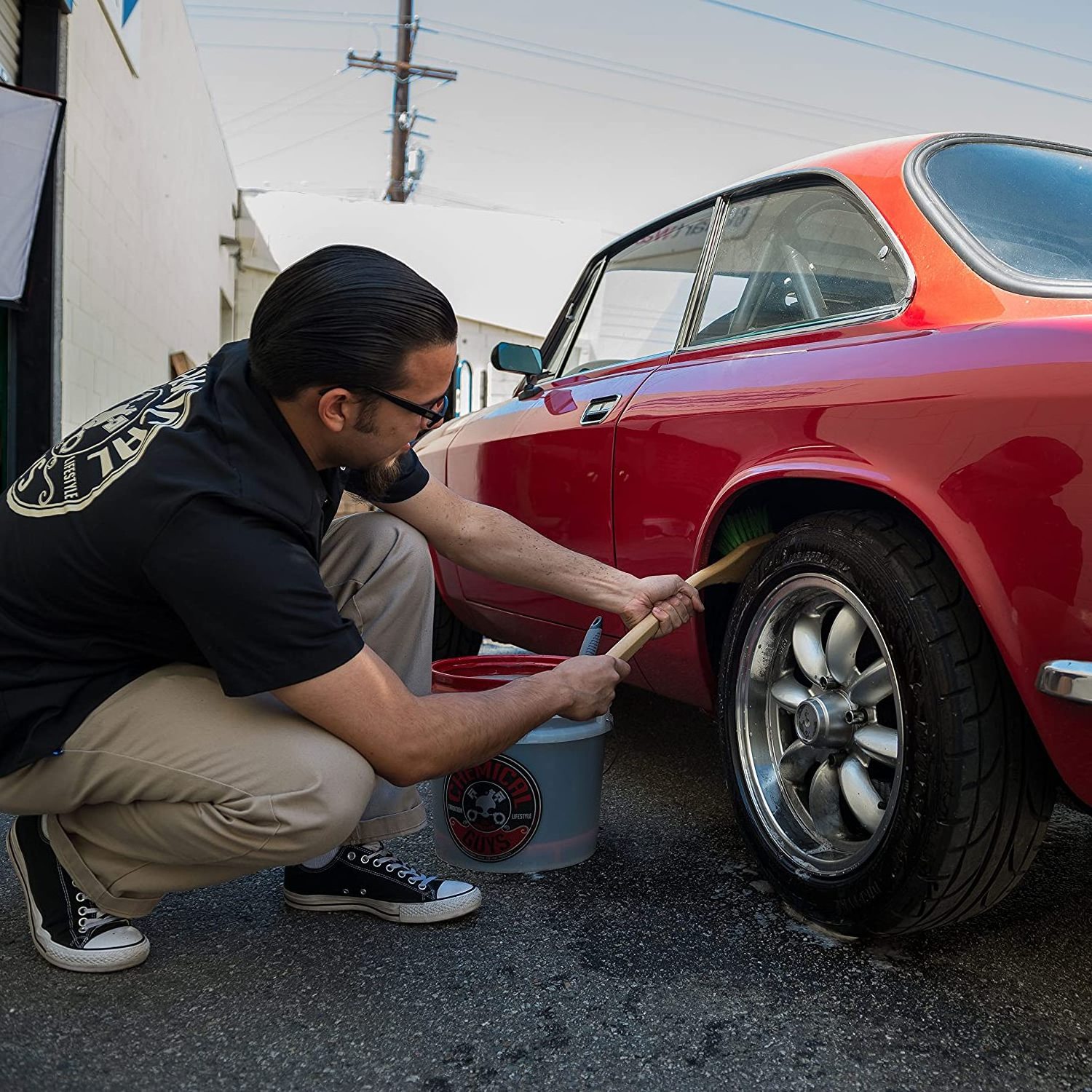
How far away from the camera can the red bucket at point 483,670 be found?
7.61 ft

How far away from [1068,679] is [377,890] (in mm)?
1322

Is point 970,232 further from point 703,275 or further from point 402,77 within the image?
point 402,77

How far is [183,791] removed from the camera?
6.08 feet

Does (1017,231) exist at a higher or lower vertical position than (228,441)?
higher

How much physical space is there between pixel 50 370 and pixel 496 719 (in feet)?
17.1

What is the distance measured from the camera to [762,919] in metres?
2.10

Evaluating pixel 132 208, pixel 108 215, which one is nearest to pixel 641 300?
pixel 108 215

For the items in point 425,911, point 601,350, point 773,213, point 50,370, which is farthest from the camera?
point 50,370

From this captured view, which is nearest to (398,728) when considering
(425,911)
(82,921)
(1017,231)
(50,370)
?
(425,911)

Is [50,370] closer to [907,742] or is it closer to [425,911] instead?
[425,911]

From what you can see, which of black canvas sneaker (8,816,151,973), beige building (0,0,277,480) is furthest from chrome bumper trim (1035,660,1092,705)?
beige building (0,0,277,480)

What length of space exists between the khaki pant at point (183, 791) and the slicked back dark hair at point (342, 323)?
55 cm

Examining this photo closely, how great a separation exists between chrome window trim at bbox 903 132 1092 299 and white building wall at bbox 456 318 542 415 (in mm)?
18109

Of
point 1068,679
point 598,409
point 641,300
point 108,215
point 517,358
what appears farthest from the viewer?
point 108,215
